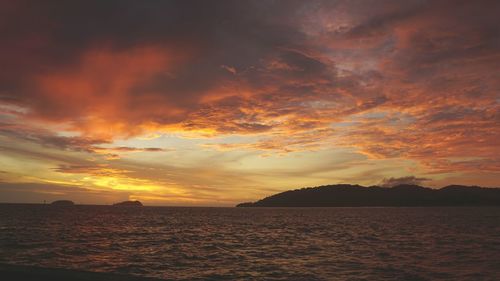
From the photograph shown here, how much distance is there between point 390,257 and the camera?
32.8 metres

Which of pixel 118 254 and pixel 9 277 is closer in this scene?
pixel 9 277

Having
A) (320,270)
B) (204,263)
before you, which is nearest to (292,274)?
(320,270)

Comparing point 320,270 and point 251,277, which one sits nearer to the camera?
point 251,277

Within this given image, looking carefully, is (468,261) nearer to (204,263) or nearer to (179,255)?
(204,263)

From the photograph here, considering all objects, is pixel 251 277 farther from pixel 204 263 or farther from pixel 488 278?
pixel 488 278

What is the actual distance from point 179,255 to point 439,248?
25.9 metres

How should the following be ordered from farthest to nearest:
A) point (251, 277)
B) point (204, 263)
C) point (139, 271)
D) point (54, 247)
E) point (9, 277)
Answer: point (54, 247)
point (204, 263)
point (139, 271)
point (251, 277)
point (9, 277)

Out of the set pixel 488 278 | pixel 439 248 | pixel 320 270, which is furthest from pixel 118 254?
pixel 439 248

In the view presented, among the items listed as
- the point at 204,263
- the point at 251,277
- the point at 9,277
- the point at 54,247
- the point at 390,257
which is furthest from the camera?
the point at 54,247

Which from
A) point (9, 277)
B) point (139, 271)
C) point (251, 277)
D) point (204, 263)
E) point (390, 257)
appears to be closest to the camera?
point (9, 277)

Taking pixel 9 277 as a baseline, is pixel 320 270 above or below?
below

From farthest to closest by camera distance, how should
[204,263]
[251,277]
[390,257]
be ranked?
1. [390,257]
2. [204,263]
3. [251,277]

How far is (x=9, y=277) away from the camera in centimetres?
1098

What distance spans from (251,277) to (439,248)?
25289 mm
